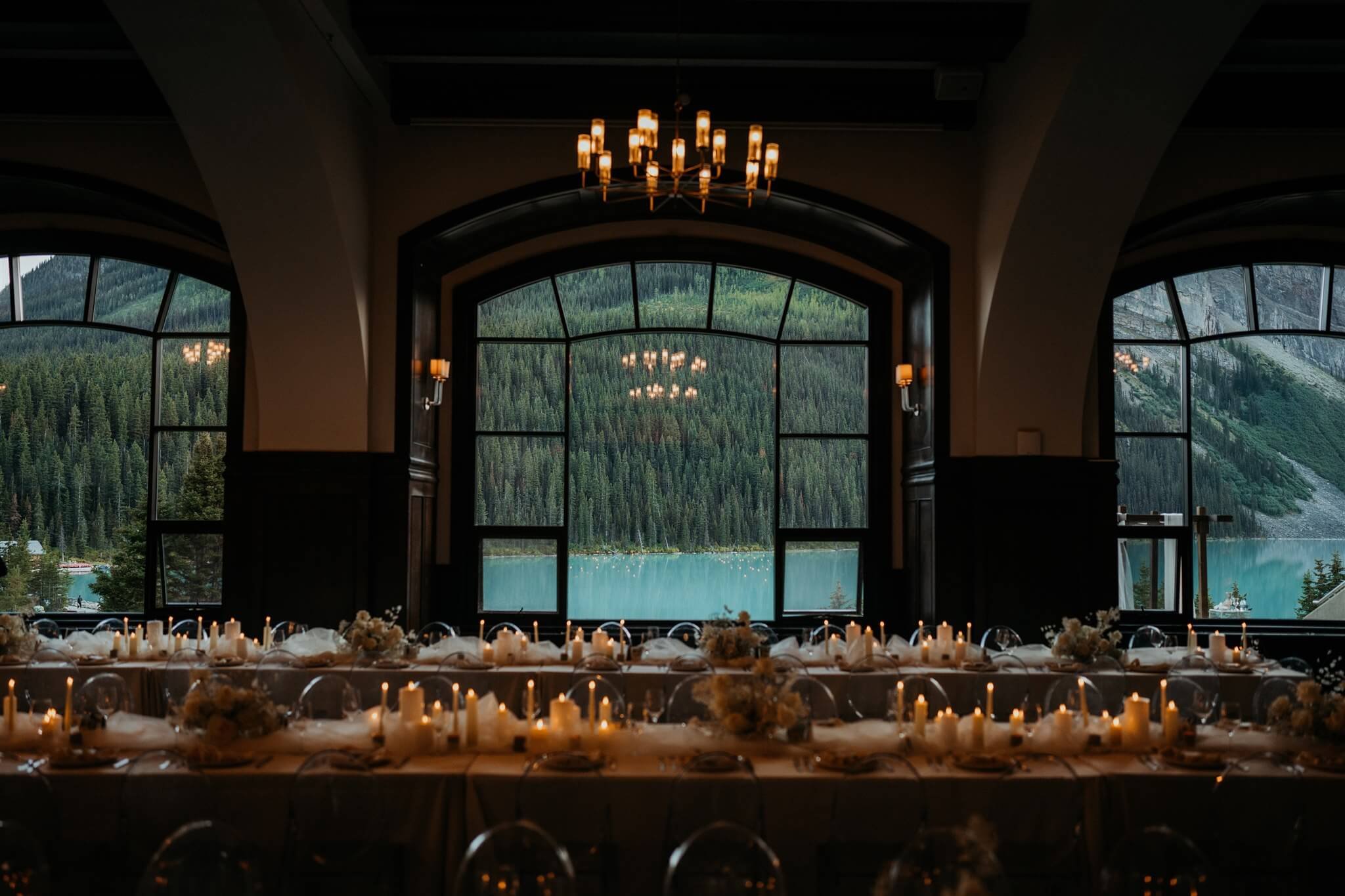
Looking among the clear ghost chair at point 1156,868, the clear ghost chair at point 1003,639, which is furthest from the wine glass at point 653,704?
the clear ghost chair at point 1003,639

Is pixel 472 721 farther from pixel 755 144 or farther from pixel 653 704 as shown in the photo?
pixel 755 144

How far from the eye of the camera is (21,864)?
317 centimetres

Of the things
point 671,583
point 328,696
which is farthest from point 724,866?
point 671,583

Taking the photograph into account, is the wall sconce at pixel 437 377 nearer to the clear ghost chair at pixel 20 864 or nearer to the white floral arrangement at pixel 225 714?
the white floral arrangement at pixel 225 714

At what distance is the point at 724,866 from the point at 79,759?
2.85m

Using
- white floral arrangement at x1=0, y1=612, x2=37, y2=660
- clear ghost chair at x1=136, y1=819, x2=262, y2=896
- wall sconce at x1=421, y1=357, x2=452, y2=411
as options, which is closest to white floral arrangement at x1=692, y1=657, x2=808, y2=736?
clear ghost chair at x1=136, y1=819, x2=262, y2=896

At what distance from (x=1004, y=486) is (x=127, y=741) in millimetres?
6875

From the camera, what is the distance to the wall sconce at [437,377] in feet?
32.1

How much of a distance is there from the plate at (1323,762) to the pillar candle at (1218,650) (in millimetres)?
2972

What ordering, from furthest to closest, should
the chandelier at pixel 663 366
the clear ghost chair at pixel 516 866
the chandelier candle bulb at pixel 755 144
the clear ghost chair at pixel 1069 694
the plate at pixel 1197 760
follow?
the chandelier at pixel 663 366 → the chandelier candle bulb at pixel 755 144 → the clear ghost chair at pixel 1069 694 → the plate at pixel 1197 760 → the clear ghost chair at pixel 516 866

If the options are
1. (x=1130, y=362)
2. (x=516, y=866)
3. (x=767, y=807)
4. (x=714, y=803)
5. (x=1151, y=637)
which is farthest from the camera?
(x=1130, y=362)

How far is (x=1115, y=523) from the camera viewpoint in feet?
31.4

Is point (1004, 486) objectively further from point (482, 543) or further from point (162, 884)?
point (162, 884)

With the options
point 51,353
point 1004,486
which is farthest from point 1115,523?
point 51,353
